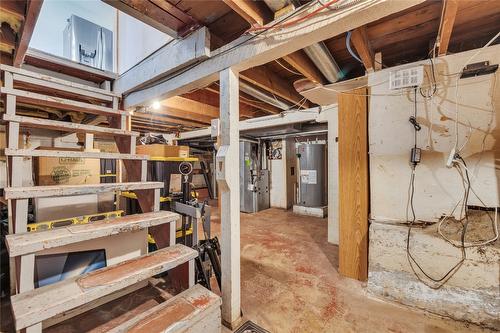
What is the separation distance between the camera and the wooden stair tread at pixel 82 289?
870 mm

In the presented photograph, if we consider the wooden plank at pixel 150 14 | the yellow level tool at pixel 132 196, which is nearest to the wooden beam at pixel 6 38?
the wooden plank at pixel 150 14

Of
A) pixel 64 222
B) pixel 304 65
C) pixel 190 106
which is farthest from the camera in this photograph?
pixel 190 106

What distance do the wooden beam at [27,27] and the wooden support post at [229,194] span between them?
1.09 metres

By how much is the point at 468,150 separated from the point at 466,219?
1.78 feet

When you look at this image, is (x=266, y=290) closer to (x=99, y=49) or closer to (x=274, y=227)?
(x=274, y=227)

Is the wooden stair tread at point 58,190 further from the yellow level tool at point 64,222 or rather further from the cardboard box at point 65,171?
the cardboard box at point 65,171

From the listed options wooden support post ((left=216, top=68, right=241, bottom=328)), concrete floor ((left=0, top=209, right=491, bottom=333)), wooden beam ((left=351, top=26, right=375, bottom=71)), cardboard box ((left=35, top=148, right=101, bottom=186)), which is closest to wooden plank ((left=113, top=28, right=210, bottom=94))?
wooden support post ((left=216, top=68, right=241, bottom=328))

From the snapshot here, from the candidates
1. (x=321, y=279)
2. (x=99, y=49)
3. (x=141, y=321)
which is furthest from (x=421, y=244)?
(x=99, y=49)

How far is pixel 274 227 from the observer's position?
4.13m

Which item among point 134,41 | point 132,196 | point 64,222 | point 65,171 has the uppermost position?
point 134,41

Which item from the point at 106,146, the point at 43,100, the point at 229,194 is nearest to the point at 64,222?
the point at 43,100

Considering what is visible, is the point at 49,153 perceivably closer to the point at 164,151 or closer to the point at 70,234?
the point at 70,234

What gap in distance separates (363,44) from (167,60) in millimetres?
1634

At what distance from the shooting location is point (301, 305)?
1.84 meters
